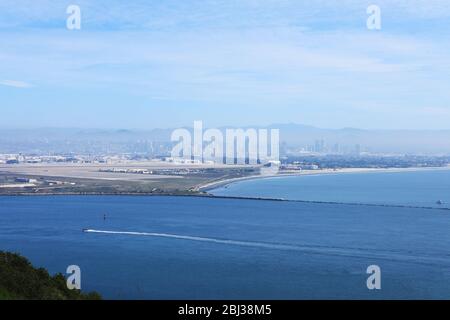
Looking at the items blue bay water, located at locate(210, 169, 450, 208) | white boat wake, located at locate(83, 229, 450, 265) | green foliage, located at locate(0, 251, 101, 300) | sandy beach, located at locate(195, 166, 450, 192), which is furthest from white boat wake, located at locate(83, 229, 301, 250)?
sandy beach, located at locate(195, 166, 450, 192)

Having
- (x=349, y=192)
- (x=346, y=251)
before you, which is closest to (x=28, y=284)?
(x=346, y=251)

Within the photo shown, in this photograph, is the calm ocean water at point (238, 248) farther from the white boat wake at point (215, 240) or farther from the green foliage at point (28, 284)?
the green foliage at point (28, 284)

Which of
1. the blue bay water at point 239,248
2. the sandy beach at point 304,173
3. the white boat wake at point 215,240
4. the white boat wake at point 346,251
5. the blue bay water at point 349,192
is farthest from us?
the sandy beach at point 304,173

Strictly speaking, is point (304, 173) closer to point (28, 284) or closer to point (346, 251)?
point (346, 251)

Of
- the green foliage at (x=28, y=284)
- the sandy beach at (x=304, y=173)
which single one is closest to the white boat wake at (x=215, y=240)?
the green foliage at (x=28, y=284)

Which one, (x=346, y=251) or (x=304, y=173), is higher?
(x=304, y=173)

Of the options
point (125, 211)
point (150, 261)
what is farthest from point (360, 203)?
point (150, 261)

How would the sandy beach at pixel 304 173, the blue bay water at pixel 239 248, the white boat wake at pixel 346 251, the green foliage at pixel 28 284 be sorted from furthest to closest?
the sandy beach at pixel 304 173 < the white boat wake at pixel 346 251 < the blue bay water at pixel 239 248 < the green foliage at pixel 28 284
